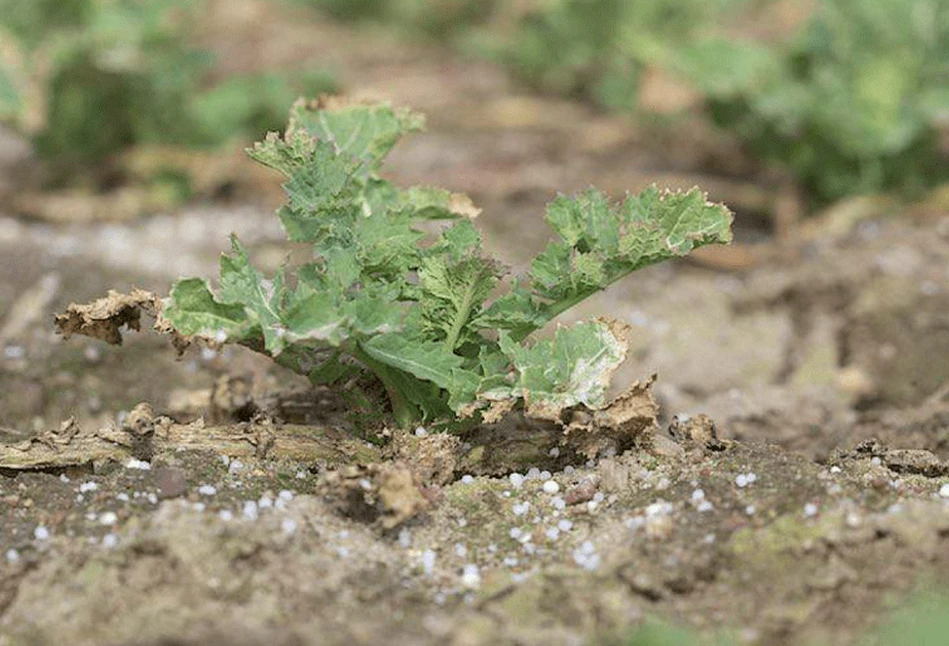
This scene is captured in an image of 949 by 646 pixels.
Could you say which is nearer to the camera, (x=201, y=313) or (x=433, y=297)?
(x=201, y=313)

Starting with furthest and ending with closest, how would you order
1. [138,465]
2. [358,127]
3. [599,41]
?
[599,41], [358,127], [138,465]

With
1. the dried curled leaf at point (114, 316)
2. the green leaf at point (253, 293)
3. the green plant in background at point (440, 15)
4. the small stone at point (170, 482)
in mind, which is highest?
the green leaf at point (253, 293)

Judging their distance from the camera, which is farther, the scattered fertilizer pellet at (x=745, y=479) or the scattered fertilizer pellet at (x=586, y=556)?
the scattered fertilizer pellet at (x=745, y=479)

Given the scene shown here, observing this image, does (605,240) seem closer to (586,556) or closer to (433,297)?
(433,297)

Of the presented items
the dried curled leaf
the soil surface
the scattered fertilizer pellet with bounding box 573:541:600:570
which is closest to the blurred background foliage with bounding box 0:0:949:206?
the soil surface

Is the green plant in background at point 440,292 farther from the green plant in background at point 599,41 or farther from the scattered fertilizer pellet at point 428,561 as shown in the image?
the green plant in background at point 599,41

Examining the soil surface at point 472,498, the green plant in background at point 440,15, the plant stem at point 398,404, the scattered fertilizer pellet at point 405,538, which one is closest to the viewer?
the soil surface at point 472,498

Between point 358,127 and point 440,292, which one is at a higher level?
point 358,127

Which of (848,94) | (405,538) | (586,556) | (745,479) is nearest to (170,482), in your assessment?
(405,538)

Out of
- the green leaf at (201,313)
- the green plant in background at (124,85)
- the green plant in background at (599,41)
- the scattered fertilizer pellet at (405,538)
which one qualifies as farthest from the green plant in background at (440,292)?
the green plant in background at (599,41)
